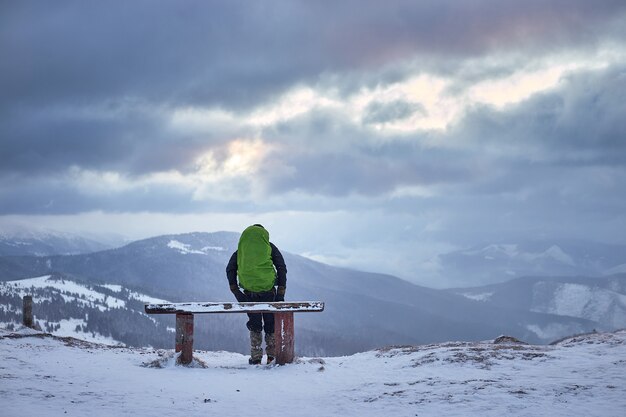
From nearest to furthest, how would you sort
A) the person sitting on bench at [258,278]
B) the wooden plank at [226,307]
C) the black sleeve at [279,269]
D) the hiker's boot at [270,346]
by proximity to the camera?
the wooden plank at [226,307] < the hiker's boot at [270,346] < the person sitting on bench at [258,278] < the black sleeve at [279,269]

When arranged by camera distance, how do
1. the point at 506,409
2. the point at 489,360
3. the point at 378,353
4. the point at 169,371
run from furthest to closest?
the point at 378,353 < the point at 169,371 < the point at 489,360 < the point at 506,409

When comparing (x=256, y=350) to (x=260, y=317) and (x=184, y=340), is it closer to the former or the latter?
(x=260, y=317)

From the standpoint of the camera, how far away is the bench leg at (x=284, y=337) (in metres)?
13.1

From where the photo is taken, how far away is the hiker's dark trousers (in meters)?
13.6

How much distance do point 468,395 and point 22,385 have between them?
7547mm

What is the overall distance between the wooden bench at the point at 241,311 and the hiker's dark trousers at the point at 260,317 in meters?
0.53

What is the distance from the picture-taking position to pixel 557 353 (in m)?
11.8

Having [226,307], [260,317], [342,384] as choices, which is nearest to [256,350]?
[260,317]

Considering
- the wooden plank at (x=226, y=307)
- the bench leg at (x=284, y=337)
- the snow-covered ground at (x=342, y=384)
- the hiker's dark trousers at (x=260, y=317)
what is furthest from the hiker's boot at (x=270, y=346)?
the wooden plank at (x=226, y=307)

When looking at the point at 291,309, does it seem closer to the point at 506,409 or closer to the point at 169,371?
the point at 169,371

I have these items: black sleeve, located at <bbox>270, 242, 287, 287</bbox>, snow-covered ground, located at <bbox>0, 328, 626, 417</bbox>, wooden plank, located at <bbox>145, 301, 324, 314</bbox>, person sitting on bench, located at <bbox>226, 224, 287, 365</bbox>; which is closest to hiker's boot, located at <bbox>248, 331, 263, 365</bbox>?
person sitting on bench, located at <bbox>226, 224, 287, 365</bbox>

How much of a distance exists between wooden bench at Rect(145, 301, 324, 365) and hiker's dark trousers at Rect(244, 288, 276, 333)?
526 mm

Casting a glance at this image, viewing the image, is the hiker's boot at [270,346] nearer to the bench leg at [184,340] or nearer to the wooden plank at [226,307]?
the wooden plank at [226,307]

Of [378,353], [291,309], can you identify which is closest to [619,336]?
[378,353]
